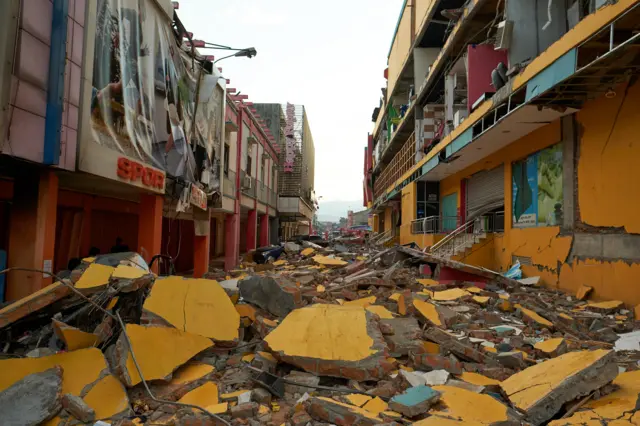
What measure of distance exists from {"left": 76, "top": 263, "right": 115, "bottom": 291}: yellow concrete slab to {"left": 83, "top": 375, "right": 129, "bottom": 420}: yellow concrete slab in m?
1.63

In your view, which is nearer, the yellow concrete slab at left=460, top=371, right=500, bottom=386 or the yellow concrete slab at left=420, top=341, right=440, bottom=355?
the yellow concrete slab at left=460, top=371, right=500, bottom=386

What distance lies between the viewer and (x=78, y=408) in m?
3.05

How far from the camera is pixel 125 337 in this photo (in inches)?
→ 147

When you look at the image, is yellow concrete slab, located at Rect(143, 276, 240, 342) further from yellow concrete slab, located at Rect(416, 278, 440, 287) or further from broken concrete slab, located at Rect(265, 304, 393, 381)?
yellow concrete slab, located at Rect(416, 278, 440, 287)

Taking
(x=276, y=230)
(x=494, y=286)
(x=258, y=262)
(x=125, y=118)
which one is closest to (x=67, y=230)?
(x=125, y=118)

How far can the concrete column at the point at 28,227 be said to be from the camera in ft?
16.5

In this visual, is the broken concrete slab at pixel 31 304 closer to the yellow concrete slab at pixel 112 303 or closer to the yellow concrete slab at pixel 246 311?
the yellow concrete slab at pixel 112 303

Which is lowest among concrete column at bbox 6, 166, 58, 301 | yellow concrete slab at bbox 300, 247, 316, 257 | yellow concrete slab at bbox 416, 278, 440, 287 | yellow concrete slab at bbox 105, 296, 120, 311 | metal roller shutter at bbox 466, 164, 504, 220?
yellow concrete slab at bbox 416, 278, 440, 287

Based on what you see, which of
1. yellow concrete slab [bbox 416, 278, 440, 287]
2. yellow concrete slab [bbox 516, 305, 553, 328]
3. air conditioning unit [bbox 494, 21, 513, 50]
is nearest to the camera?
yellow concrete slab [bbox 516, 305, 553, 328]

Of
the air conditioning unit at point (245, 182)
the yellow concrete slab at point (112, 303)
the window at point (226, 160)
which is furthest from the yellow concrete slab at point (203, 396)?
the air conditioning unit at point (245, 182)

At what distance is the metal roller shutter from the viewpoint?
1285 centimetres

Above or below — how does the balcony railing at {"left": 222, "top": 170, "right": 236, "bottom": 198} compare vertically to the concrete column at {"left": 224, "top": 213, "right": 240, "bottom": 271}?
above

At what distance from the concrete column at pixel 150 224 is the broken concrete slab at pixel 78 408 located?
5019 mm

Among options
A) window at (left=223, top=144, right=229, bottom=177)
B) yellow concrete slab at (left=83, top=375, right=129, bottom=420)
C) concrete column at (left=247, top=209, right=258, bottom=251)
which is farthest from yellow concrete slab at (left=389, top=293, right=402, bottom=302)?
concrete column at (left=247, top=209, right=258, bottom=251)
